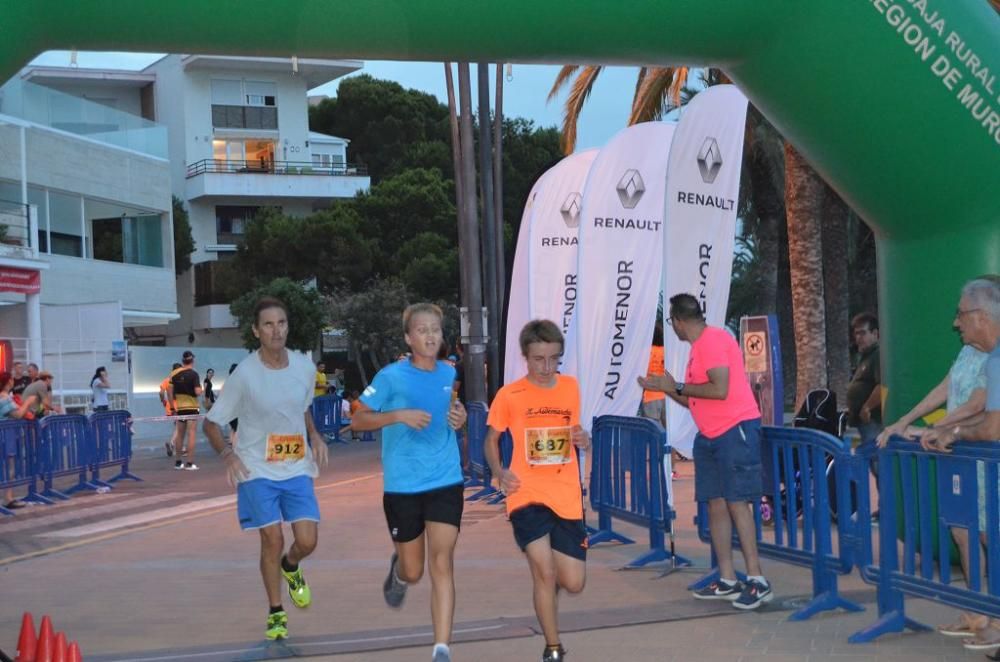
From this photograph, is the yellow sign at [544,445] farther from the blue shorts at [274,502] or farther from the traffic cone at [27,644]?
the traffic cone at [27,644]

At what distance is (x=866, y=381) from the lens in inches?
433

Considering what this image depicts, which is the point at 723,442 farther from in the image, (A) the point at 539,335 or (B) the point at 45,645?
(B) the point at 45,645

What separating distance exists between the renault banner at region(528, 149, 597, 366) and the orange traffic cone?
27.2 feet

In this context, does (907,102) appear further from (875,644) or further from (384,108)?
(384,108)

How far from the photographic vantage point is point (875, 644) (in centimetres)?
684

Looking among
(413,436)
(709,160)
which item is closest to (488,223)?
(709,160)

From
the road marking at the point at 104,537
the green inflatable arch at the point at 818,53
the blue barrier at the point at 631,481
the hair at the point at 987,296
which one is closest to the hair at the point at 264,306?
the green inflatable arch at the point at 818,53

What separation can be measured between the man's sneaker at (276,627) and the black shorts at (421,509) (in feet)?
4.16

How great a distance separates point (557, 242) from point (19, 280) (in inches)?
758

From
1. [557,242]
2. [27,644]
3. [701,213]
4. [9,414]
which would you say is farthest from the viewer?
[9,414]

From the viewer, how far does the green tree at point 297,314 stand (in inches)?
1903

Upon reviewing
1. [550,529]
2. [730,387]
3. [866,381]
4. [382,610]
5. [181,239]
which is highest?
[181,239]

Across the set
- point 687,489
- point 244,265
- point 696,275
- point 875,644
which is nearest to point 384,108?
point 244,265

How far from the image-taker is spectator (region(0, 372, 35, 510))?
50.2 feet
